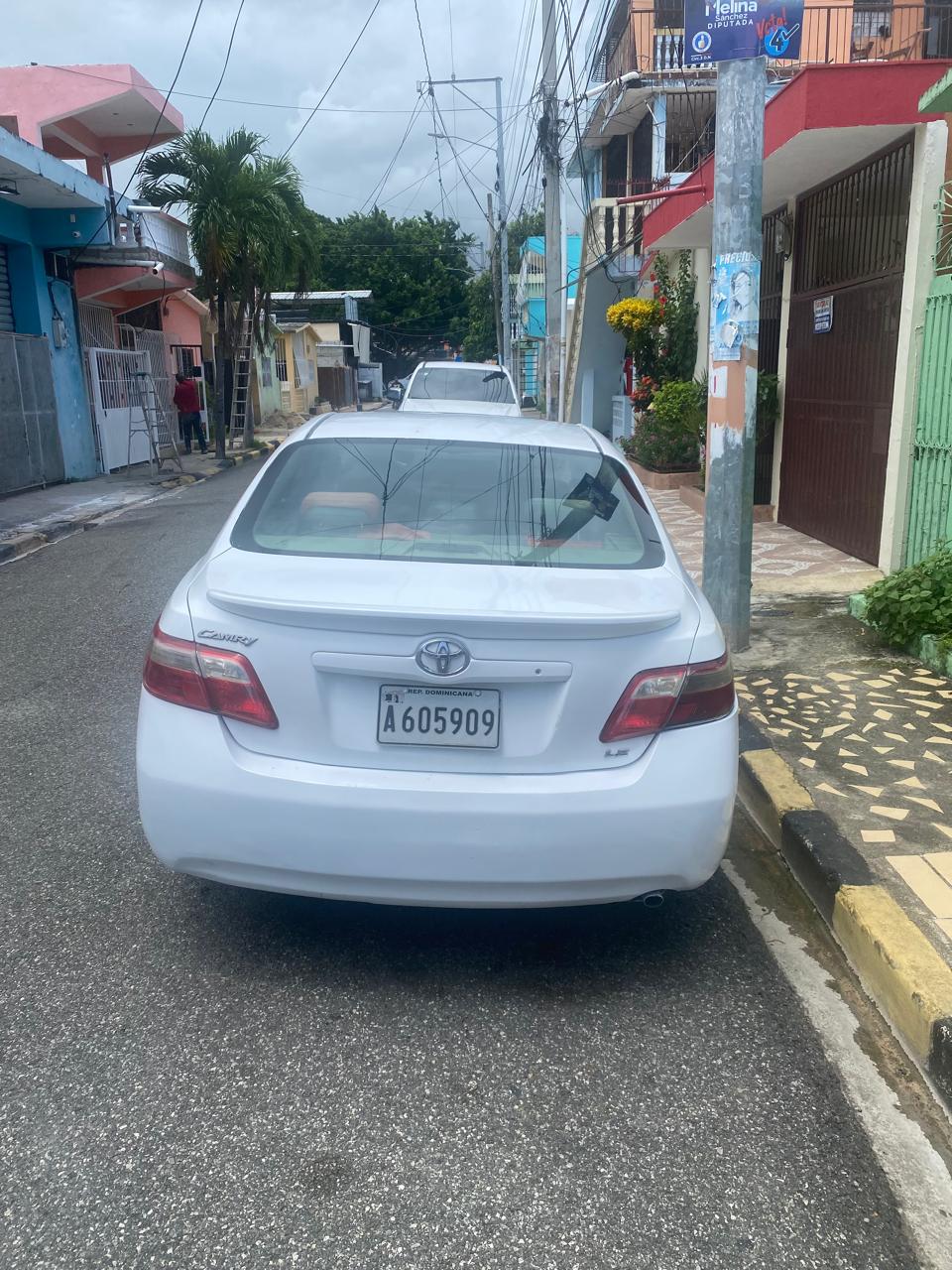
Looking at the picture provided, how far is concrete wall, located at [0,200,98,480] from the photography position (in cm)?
1711

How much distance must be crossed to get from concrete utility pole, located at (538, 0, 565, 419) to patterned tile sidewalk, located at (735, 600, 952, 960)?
1370 centimetres

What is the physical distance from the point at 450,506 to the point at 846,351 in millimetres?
6805

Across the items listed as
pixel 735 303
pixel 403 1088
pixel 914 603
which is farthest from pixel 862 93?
pixel 403 1088

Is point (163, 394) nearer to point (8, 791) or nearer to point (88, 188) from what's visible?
point (88, 188)

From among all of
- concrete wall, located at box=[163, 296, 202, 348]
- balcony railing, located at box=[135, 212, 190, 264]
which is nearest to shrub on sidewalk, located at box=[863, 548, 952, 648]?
balcony railing, located at box=[135, 212, 190, 264]

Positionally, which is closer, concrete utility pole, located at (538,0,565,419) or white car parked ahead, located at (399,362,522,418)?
white car parked ahead, located at (399,362,522,418)

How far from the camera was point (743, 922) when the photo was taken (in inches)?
143

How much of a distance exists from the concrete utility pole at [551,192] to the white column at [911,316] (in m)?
11.7

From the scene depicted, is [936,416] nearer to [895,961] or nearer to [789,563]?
[789,563]

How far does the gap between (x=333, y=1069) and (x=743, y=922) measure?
1.48m

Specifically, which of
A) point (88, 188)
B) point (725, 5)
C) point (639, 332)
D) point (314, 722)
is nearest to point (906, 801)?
point (314, 722)

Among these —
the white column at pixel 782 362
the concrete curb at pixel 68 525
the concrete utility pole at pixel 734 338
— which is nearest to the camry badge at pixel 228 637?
the concrete utility pole at pixel 734 338

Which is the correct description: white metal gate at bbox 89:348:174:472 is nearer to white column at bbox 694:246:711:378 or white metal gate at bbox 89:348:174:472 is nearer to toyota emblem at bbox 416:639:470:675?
white column at bbox 694:246:711:378

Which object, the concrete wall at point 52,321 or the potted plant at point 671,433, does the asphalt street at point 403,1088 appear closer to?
the potted plant at point 671,433
